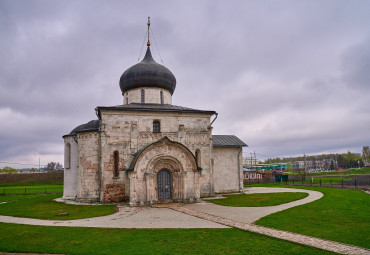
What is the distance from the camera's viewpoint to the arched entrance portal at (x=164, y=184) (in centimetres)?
1953

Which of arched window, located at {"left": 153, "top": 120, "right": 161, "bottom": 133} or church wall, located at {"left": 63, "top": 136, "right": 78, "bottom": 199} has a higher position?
arched window, located at {"left": 153, "top": 120, "right": 161, "bottom": 133}

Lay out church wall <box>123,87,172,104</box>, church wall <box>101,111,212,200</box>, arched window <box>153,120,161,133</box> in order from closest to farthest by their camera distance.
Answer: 1. church wall <box>101,111,212,200</box>
2. arched window <box>153,120,161,133</box>
3. church wall <box>123,87,172,104</box>

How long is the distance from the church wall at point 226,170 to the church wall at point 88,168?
10.9 metres

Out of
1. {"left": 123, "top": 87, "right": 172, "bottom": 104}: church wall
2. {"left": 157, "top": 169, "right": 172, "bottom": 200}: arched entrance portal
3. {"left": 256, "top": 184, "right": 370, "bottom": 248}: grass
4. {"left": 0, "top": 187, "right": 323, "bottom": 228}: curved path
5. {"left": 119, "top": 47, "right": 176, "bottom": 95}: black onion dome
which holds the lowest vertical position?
{"left": 0, "top": 187, "right": 323, "bottom": 228}: curved path

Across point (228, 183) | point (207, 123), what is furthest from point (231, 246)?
point (228, 183)

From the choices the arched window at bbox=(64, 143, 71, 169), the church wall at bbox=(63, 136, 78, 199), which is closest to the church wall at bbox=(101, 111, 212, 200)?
the church wall at bbox=(63, 136, 78, 199)

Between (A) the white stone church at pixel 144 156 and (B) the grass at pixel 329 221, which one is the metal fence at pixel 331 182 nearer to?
(B) the grass at pixel 329 221

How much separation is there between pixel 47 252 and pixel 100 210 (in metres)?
8.17

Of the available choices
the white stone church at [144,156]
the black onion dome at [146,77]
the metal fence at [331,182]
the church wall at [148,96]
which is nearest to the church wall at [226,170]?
the white stone church at [144,156]

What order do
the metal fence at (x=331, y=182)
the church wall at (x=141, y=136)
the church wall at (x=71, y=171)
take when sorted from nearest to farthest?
the church wall at (x=141, y=136) → the church wall at (x=71, y=171) → the metal fence at (x=331, y=182)

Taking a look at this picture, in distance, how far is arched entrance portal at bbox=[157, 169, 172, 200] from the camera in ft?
64.1

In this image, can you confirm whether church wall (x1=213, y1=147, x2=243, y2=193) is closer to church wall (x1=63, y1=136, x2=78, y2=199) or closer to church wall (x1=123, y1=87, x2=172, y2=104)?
church wall (x1=123, y1=87, x2=172, y2=104)

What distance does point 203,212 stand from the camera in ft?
47.9

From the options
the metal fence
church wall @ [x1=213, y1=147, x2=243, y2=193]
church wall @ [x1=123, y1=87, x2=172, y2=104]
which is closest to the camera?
church wall @ [x1=123, y1=87, x2=172, y2=104]
